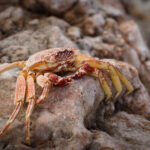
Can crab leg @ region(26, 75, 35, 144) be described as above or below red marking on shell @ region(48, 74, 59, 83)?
below

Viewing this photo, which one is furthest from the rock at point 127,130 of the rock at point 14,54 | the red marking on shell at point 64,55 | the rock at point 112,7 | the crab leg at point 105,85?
the rock at point 112,7

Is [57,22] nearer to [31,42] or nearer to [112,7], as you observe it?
[31,42]

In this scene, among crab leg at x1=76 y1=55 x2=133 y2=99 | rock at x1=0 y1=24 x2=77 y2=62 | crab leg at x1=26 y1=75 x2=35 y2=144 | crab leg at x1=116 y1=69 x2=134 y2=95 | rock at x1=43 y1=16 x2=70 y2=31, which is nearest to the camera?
crab leg at x1=26 y1=75 x2=35 y2=144

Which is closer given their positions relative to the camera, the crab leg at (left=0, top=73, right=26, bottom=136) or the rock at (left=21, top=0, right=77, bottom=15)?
the crab leg at (left=0, top=73, right=26, bottom=136)

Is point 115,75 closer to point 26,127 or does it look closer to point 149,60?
point 26,127

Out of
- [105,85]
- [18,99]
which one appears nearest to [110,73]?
[105,85]

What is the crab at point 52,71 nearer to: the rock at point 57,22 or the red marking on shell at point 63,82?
the red marking on shell at point 63,82

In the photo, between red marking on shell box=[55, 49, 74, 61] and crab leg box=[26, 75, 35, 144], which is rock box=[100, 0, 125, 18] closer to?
red marking on shell box=[55, 49, 74, 61]

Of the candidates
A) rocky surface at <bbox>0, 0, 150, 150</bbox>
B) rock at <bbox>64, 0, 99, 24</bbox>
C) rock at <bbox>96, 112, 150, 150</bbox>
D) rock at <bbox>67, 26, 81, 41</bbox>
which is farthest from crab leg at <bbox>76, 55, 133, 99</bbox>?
rock at <bbox>64, 0, 99, 24</bbox>
